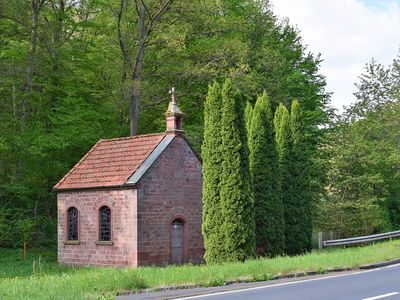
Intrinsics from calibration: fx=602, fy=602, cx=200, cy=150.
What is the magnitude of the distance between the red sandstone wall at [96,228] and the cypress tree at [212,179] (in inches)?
117

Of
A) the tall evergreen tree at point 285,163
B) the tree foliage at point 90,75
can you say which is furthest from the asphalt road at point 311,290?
the tree foliage at point 90,75

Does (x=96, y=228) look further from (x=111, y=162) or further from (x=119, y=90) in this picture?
(x=119, y=90)

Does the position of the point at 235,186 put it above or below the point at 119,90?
below

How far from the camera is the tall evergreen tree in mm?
28453

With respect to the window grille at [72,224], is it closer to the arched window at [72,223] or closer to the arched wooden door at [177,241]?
the arched window at [72,223]

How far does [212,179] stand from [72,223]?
24.4 feet

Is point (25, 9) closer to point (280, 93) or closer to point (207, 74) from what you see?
point (207, 74)

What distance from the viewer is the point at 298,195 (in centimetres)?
2902

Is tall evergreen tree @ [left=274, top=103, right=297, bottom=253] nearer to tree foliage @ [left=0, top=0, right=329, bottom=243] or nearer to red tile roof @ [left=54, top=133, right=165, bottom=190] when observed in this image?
tree foliage @ [left=0, top=0, right=329, bottom=243]

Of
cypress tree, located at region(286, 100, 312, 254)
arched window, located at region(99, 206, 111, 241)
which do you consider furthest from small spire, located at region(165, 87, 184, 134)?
cypress tree, located at region(286, 100, 312, 254)

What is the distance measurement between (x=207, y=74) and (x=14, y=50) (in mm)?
10457

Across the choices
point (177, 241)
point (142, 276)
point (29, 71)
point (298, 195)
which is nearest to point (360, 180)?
point (298, 195)

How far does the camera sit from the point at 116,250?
24797 millimetres

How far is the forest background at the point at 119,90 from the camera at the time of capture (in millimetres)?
31672
